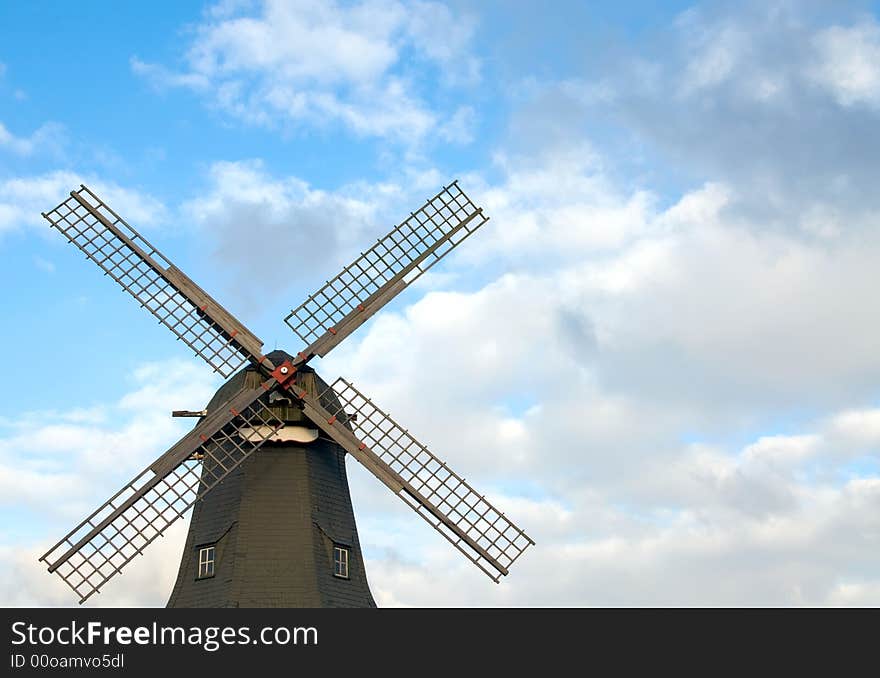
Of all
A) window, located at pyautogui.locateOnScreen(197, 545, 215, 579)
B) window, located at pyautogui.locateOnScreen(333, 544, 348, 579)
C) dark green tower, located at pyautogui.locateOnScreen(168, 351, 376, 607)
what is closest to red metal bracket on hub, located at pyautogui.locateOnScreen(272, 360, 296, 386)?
dark green tower, located at pyautogui.locateOnScreen(168, 351, 376, 607)

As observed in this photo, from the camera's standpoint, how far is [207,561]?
29047 millimetres

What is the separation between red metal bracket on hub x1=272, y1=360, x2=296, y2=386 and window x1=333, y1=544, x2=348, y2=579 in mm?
3815

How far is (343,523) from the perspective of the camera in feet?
98.2

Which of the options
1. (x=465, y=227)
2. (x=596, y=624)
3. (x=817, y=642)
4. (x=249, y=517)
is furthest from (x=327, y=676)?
(x=465, y=227)

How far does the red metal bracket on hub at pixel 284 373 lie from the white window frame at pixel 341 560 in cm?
382

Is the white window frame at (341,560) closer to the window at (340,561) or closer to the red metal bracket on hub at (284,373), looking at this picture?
the window at (340,561)

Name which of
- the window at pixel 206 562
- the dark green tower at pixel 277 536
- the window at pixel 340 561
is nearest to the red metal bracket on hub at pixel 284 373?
the dark green tower at pixel 277 536

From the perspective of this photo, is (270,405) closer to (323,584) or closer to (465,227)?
(323,584)

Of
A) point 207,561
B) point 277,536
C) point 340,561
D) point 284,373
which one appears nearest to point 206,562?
point 207,561

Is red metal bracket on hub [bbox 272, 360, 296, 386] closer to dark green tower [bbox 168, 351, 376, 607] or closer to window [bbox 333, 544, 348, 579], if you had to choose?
dark green tower [bbox 168, 351, 376, 607]

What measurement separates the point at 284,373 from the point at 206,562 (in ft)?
14.7

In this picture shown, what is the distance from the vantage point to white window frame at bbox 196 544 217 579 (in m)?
28.9

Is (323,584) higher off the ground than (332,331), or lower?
lower

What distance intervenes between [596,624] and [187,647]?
7008 mm
